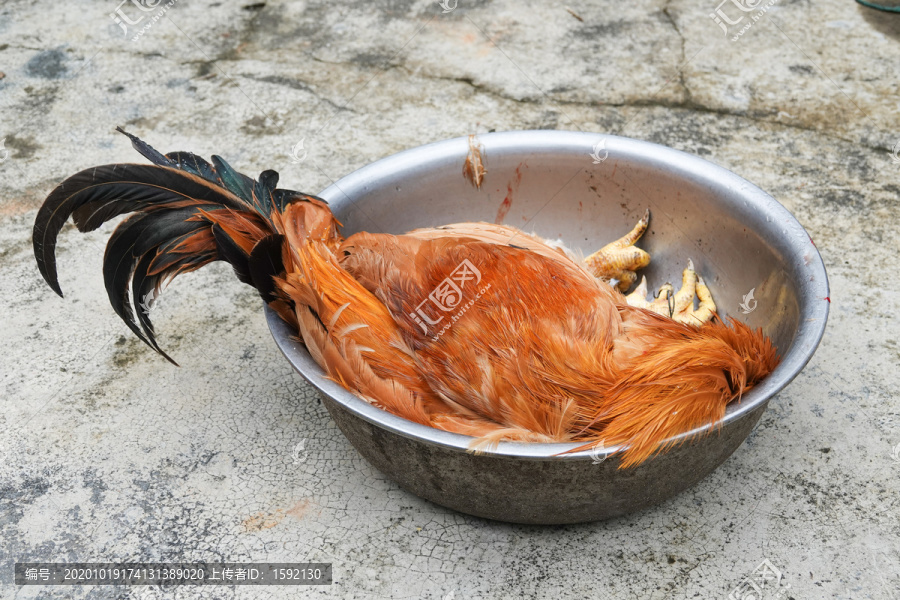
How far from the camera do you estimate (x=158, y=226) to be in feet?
7.18

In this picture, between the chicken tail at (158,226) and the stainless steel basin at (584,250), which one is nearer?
the stainless steel basin at (584,250)

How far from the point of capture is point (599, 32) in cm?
478

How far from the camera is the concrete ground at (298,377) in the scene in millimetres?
2207

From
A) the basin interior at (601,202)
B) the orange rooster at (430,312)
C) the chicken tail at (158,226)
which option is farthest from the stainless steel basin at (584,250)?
the chicken tail at (158,226)

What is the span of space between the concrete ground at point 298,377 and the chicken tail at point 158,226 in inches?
22.4

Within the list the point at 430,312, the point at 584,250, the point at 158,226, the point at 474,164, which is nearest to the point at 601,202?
the point at 584,250

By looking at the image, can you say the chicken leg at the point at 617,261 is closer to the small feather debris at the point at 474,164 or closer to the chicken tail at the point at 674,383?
the small feather debris at the point at 474,164

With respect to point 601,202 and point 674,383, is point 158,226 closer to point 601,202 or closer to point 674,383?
point 674,383

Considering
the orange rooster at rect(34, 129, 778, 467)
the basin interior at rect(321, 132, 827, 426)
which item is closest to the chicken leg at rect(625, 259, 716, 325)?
the basin interior at rect(321, 132, 827, 426)

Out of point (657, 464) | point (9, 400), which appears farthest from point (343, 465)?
point (9, 400)

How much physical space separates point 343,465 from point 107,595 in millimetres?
749

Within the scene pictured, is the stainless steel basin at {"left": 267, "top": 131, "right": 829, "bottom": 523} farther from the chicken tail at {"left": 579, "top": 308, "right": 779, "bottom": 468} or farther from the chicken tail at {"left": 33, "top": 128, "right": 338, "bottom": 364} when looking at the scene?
the chicken tail at {"left": 33, "top": 128, "right": 338, "bottom": 364}

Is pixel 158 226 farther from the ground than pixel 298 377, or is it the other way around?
pixel 158 226

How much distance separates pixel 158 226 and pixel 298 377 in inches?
33.0
